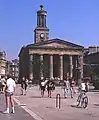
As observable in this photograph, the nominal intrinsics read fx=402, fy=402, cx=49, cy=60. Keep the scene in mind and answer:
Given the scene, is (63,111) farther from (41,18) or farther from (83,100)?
(41,18)

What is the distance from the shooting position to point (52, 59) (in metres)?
134

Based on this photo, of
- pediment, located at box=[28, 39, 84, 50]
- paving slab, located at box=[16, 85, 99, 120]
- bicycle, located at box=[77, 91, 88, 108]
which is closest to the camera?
paving slab, located at box=[16, 85, 99, 120]

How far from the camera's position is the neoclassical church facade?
12912cm

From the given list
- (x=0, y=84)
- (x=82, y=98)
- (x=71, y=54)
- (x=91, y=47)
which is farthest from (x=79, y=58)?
(x=82, y=98)

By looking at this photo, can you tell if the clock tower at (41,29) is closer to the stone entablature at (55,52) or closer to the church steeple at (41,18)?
the church steeple at (41,18)

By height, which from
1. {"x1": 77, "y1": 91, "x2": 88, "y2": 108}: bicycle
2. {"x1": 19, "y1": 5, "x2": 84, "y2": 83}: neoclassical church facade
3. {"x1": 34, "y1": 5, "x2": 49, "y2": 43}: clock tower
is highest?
{"x1": 34, "y1": 5, "x2": 49, "y2": 43}: clock tower

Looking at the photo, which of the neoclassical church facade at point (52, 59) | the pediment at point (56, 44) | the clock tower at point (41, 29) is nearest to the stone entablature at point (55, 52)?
the neoclassical church facade at point (52, 59)

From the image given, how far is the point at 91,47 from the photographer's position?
180 metres

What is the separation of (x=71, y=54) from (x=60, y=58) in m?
4.03

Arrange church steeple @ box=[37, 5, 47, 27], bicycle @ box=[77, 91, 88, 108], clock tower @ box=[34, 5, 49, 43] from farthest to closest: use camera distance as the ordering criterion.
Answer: church steeple @ box=[37, 5, 47, 27] < clock tower @ box=[34, 5, 49, 43] < bicycle @ box=[77, 91, 88, 108]

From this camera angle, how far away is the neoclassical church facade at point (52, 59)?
5084 inches

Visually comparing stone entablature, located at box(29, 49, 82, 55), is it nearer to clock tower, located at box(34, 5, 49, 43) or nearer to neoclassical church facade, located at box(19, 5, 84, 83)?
neoclassical church facade, located at box(19, 5, 84, 83)

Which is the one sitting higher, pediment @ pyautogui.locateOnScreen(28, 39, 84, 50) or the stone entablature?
pediment @ pyautogui.locateOnScreen(28, 39, 84, 50)

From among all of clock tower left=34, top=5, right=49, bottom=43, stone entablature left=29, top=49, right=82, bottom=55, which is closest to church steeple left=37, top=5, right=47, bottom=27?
clock tower left=34, top=5, right=49, bottom=43
